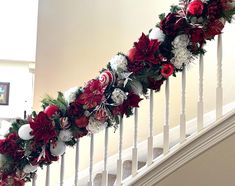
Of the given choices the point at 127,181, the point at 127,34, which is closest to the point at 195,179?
the point at 127,181

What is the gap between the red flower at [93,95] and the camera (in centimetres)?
201

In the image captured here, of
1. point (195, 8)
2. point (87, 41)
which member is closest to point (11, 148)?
point (195, 8)

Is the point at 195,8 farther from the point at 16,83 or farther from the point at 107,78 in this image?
the point at 16,83

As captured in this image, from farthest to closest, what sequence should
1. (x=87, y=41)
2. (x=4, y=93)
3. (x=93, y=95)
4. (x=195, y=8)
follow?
1. (x=4, y=93)
2. (x=87, y=41)
3. (x=93, y=95)
4. (x=195, y=8)

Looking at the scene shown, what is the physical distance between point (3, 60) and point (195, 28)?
5.56 meters

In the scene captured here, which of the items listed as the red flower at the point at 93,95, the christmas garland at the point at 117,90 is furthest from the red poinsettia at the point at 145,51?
the red flower at the point at 93,95

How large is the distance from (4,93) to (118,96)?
5300mm

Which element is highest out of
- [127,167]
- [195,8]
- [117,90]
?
[195,8]

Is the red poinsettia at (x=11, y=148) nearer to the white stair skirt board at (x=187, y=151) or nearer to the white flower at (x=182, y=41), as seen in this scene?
the white stair skirt board at (x=187, y=151)

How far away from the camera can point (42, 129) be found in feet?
6.58

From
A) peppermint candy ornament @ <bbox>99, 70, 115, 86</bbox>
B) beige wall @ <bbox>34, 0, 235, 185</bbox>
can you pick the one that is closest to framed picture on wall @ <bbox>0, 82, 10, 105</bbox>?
beige wall @ <bbox>34, 0, 235, 185</bbox>

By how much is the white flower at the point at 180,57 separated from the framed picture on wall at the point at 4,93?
540 cm

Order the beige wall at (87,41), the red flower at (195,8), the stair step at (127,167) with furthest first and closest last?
the beige wall at (87,41) → the stair step at (127,167) → the red flower at (195,8)

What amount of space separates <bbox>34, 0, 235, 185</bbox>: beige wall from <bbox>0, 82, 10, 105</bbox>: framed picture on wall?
352cm
